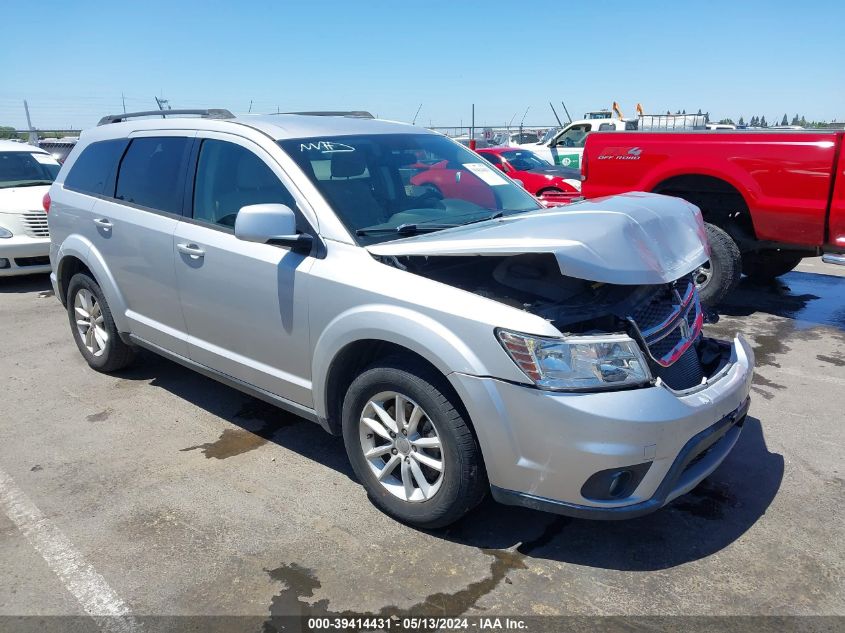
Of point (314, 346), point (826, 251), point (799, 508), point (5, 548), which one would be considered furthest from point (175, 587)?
point (826, 251)

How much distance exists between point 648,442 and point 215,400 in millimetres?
3160

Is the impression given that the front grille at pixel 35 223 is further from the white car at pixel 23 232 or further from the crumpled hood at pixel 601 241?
the crumpled hood at pixel 601 241

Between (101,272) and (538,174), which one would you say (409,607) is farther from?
(538,174)

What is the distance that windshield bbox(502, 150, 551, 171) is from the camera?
43.9ft

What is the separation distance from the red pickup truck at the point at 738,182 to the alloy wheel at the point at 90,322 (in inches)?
195

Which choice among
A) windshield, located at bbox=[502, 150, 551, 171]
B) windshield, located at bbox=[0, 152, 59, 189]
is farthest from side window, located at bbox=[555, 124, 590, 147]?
windshield, located at bbox=[0, 152, 59, 189]

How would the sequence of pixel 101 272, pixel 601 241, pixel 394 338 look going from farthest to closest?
pixel 101 272 → pixel 394 338 → pixel 601 241

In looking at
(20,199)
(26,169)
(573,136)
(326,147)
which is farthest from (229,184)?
(573,136)

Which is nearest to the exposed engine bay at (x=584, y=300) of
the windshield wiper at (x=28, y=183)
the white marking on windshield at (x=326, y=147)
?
the white marking on windshield at (x=326, y=147)

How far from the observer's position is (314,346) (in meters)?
3.43

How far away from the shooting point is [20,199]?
8.63 metres

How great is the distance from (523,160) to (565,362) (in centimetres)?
1147

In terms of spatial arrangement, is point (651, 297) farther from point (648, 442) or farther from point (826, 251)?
point (826, 251)

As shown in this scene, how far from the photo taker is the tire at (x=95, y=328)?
5.02 m
